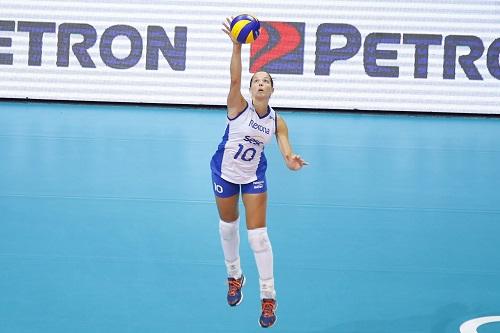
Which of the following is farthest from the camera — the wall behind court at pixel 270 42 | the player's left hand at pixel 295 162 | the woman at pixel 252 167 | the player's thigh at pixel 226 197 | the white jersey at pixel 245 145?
the wall behind court at pixel 270 42

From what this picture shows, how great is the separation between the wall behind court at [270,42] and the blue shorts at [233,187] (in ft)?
35.7

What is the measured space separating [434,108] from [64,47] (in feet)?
25.4

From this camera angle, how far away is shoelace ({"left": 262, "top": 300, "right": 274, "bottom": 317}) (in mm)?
6207

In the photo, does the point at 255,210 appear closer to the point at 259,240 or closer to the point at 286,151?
the point at 259,240

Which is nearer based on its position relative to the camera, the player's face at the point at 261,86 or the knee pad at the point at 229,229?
the player's face at the point at 261,86

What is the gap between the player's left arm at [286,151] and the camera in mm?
6109

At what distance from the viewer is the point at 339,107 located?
17688 mm

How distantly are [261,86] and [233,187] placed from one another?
84cm

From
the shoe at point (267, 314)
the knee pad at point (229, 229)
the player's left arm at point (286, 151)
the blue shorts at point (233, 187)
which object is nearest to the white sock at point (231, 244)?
the knee pad at point (229, 229)

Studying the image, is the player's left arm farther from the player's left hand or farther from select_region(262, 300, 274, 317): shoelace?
select_region(262, 300, 274, 317): shoelace

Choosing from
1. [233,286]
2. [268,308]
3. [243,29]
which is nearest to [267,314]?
[268,308]

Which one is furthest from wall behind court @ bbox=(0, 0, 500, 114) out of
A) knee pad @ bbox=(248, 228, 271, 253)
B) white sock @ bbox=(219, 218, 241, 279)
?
knee pad @ bbox=(248, 228, 271, 253)

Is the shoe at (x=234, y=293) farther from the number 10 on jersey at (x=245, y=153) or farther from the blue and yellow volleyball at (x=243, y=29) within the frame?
the blue and yellow volleyball at (x=243, y=29)

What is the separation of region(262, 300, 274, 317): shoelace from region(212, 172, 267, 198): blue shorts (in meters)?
0.83
